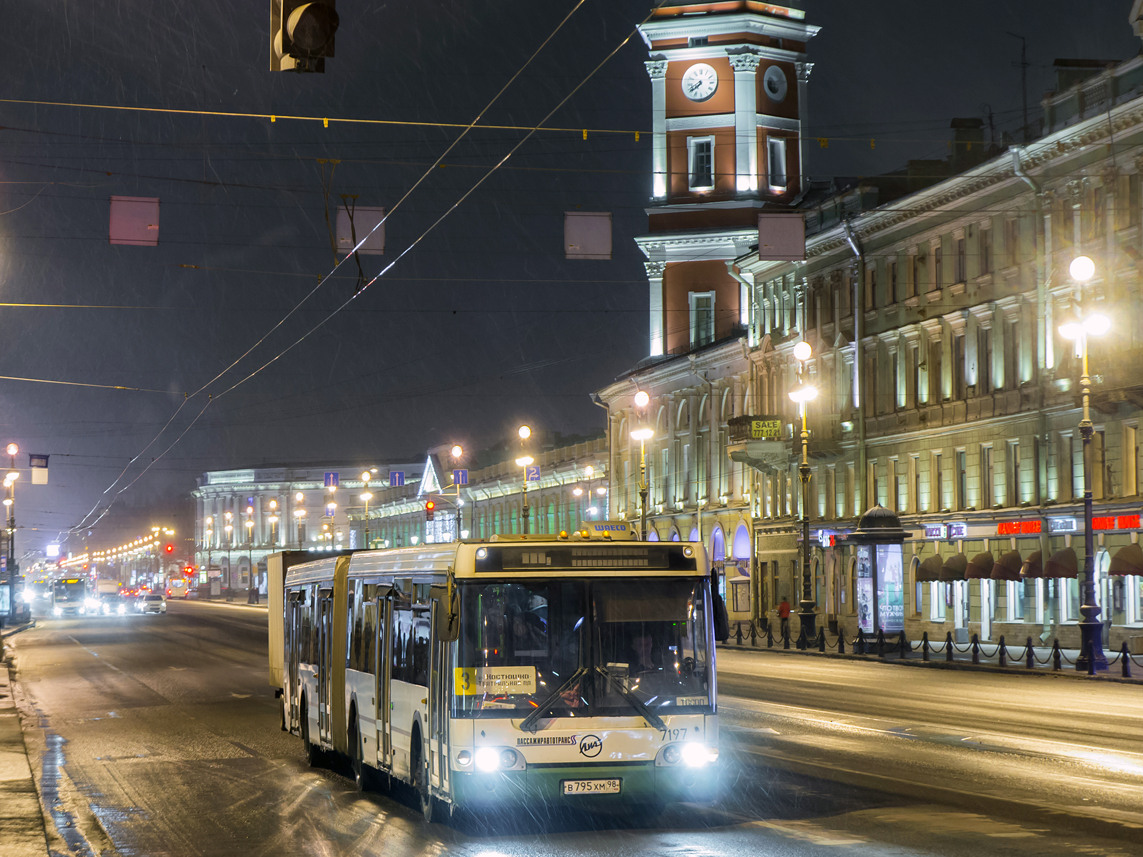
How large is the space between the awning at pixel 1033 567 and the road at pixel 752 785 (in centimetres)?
1527

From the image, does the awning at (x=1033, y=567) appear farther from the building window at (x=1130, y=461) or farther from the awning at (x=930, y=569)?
the awning at (x=930, y=569)

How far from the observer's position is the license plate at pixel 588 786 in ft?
39.9

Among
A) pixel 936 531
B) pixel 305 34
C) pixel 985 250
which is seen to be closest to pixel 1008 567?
pixel 936 531

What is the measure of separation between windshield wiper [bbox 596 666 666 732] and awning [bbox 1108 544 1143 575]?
103 ft

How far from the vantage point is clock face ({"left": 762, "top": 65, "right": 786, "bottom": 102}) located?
7725 centimetres

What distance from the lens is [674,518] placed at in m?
77.9

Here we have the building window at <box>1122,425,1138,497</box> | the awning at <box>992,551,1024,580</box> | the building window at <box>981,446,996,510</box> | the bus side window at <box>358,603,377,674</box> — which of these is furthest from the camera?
the building window at <box>981,446,996,510</box>

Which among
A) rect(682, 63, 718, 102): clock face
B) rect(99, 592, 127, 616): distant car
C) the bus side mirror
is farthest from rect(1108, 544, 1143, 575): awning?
rect(99, 592, 127, 616): distant car

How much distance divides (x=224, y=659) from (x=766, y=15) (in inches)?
1808

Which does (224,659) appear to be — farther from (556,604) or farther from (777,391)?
(556,604)

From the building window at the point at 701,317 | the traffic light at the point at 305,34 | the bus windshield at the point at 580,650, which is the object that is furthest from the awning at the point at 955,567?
the traffic light at the point at 305,34

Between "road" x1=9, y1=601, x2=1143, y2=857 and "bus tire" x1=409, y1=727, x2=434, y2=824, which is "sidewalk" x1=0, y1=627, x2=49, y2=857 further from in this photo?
"bus tire" x1=409, y1=727, x2=434, y2=824

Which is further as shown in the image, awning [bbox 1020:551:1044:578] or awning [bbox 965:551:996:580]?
awning [bbox 965:551:996:580]

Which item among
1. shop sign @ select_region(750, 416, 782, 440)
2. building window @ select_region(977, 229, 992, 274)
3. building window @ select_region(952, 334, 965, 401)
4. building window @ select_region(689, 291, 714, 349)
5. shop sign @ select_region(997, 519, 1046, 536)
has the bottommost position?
shop sign @ select_region(997, 519, 1046, 536)
